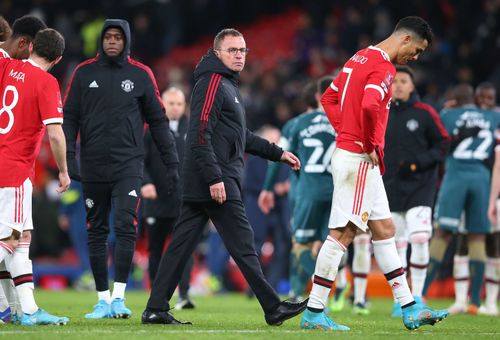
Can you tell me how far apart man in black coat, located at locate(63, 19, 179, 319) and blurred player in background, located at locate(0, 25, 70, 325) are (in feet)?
3.59

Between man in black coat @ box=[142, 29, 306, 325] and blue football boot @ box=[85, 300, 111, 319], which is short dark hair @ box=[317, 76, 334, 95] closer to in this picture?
man in black coat @ box=[142, 29, 306, 325]

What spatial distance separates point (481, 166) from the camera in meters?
12.5

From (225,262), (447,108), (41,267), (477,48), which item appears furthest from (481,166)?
(41,267)

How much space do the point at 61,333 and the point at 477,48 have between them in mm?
13791

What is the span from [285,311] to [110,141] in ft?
7.81

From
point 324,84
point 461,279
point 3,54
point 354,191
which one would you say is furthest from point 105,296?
point 461,279

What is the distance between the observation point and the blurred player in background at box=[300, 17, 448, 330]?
8.13m

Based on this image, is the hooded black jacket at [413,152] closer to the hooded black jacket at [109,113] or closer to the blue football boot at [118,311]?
the hooded black jacket at [109,113]

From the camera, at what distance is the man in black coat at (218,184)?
8.10 meters

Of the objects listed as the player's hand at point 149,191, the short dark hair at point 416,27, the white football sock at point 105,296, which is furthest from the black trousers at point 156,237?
the short dark hair at point 416,27

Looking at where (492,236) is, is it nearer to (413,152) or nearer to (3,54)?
(413,152)

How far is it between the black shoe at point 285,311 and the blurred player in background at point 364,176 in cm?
7

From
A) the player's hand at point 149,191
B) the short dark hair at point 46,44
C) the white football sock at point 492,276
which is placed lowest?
the white football sock at point 492,276

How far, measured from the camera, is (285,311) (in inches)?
323
